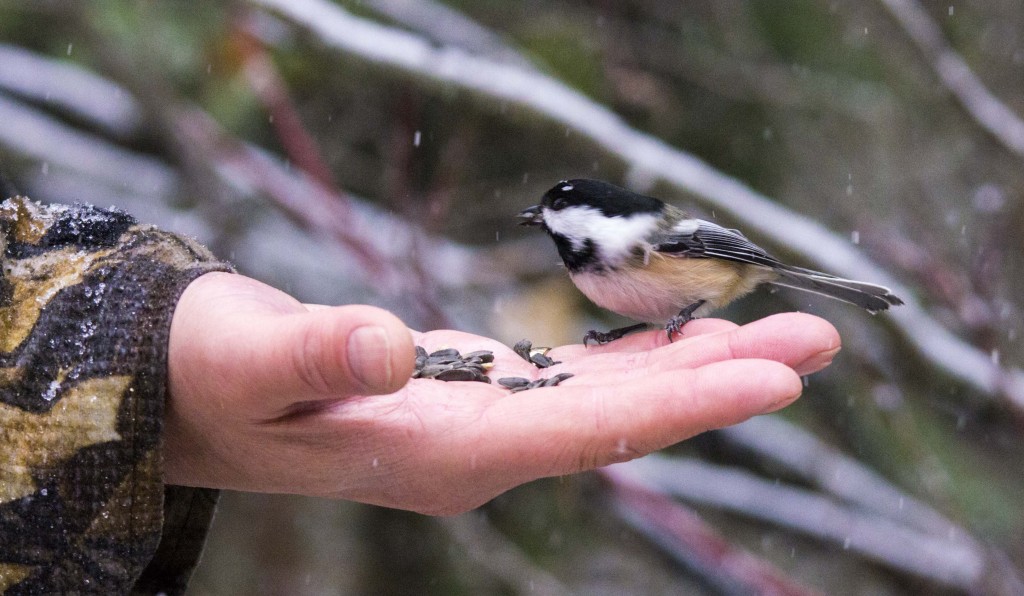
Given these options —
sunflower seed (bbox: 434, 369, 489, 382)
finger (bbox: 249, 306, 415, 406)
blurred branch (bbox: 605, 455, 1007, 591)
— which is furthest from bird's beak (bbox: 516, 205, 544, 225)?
finger (bbox: 249, 306, 415, 406)

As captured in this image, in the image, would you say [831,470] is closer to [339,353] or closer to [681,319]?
[681,319]

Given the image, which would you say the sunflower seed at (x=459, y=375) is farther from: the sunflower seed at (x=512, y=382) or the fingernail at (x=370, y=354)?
the fingernail at (x=370, y=354)

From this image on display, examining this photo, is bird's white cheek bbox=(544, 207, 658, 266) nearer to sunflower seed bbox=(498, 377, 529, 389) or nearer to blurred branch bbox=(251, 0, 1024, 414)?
sunflower seed bbox=(498, 377, 529, 389)

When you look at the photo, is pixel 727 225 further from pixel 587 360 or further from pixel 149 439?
pixel 149 439

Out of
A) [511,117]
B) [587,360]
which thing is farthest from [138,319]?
[511,117]

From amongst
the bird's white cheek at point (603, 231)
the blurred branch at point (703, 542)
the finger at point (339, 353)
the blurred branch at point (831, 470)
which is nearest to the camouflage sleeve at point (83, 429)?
the finger at point (339, 353)

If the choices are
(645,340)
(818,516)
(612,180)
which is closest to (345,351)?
(645,340)
